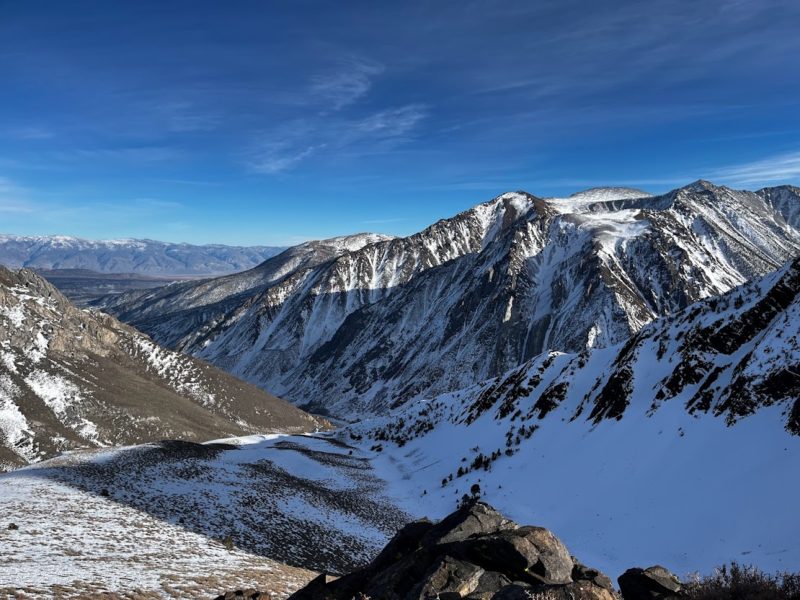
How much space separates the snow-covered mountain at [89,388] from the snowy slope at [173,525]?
2837 cm

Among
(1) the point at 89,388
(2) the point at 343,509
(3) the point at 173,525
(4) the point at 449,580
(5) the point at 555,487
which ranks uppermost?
(4) the point at 449,580

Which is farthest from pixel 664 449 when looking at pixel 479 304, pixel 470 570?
pixel 479 304

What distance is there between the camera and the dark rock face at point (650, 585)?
9.68 meters

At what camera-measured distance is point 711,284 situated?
118062mm

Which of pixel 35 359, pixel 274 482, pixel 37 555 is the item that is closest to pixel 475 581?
pixel 37 555

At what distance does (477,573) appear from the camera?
984 centimetres

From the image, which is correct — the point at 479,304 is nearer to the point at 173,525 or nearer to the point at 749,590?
the point at 173,525

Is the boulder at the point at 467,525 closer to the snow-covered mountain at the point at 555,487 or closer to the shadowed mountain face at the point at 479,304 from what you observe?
the snow-covered mountain at the point at 555,487

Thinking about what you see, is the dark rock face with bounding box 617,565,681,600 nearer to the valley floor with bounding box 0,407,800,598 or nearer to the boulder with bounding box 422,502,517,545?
the boulder with bounding box 422,502,517,545

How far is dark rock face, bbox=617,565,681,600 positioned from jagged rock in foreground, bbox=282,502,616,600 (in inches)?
16.5

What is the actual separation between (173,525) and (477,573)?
1376 centimetres

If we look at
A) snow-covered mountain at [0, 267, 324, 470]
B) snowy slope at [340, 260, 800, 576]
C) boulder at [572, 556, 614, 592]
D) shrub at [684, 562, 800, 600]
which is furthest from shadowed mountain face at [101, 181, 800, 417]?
shrub at [684, 562, 800, 600]

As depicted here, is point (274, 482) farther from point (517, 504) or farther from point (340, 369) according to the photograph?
point (340, 369)

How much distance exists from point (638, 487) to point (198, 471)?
2320 cm
